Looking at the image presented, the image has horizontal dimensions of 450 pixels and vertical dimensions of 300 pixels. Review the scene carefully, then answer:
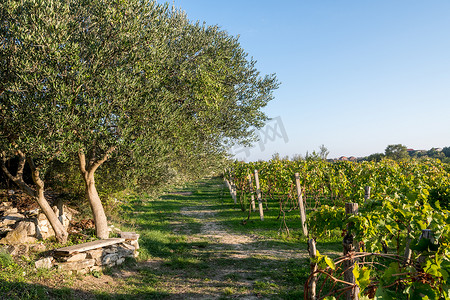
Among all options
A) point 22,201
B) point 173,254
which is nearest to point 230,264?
point 173,254

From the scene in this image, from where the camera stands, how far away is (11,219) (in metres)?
9.34

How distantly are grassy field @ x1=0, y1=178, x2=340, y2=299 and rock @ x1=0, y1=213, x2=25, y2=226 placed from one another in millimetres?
2645

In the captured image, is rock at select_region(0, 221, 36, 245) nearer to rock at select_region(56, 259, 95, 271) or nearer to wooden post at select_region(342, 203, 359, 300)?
rock at select_region(56, 259, 95, 271)

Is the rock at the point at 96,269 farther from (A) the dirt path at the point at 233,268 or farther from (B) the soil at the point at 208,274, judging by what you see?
(A) the dirt path at the point at 233,268

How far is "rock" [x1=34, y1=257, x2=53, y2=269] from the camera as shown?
24.0 ft

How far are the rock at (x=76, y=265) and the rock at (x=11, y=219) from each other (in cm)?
313

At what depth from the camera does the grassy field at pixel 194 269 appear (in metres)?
6.91

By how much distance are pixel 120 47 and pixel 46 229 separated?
21.9ft

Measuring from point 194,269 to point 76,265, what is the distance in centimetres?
356

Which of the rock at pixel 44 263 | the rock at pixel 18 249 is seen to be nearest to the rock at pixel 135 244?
the rock at pixel 44 263

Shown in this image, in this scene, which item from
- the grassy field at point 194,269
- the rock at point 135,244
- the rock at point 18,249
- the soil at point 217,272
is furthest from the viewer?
the rock at point 135,244

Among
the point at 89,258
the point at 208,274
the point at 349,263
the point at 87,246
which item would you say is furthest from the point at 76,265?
the point at 349,263

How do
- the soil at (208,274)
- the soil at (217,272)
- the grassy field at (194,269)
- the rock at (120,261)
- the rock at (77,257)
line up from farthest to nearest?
the rock at (120,261)
the rock at (77,257)
the soil at (217,272)
the soil at (208,274)
the grassy field at (194,269)

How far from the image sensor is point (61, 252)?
7945mm
